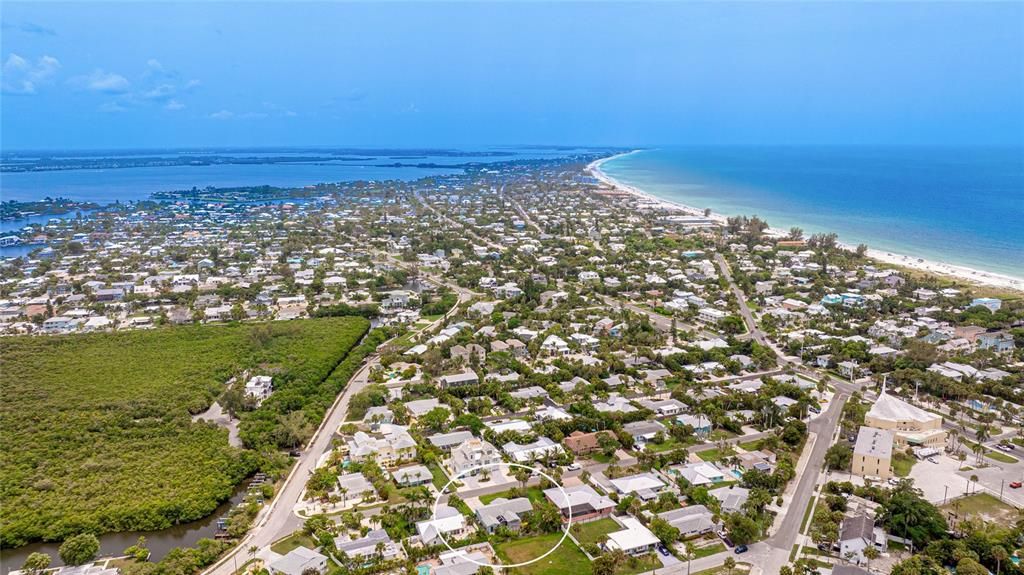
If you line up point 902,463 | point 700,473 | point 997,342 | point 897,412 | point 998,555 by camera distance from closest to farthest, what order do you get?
point 998,555 → point 700,473 → point 902,463 → point 897,412 → point 997,342

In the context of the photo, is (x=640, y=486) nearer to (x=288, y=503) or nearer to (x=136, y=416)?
(x=288, y=503)

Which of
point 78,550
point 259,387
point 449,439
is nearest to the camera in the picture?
point 78,550

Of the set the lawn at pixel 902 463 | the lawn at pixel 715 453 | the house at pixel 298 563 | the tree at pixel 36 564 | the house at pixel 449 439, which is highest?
the tree at pixel 36 564

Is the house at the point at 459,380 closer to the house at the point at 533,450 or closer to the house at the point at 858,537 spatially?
the house at the point at 533,450

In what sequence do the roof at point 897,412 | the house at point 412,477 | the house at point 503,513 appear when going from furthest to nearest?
the roof at point 897,412
the house at point 412,477
the house at point 503,513

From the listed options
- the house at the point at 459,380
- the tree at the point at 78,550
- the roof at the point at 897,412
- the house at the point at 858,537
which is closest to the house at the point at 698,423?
the roof at the point at 897,412

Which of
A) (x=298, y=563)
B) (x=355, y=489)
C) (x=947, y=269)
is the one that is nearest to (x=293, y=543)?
(x=298, y=563)

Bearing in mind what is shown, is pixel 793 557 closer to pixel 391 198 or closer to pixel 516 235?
pixel 516 235
